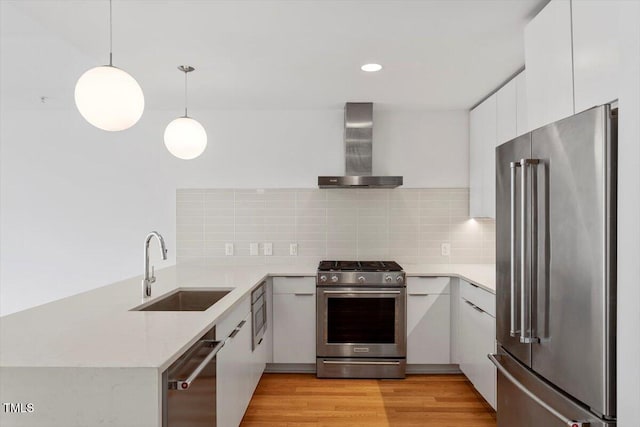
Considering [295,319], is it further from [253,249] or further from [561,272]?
[561,272]

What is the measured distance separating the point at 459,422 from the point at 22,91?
442 cm

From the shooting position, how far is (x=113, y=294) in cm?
248

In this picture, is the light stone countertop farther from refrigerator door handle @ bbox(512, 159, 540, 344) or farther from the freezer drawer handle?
refrigerator door handle @ bbox(512, 159, 540, 344)

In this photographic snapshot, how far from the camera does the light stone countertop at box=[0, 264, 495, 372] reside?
1.35m

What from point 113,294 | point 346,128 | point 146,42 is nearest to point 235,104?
point 346,128

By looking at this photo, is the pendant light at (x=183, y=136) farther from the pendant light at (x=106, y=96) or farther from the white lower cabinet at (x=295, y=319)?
the white lower cabinet at (x=295, y=319)

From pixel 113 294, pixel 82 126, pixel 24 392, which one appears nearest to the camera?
pixel 24 392

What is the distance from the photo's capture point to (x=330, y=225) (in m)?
Answer: 4.18

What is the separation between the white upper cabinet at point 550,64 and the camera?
180cm

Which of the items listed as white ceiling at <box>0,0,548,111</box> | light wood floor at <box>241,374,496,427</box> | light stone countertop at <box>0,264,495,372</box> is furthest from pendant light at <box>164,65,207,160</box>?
light wood floor at <box>241,374,496,427</box>

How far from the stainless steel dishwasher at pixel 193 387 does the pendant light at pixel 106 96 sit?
1.00m

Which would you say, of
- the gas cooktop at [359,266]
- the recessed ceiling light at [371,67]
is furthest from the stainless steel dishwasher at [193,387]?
the recessed ceiling light at [371,67]

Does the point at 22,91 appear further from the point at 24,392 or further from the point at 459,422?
the point at 459,422

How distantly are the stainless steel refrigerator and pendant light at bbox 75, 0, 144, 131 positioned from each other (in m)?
1.66
